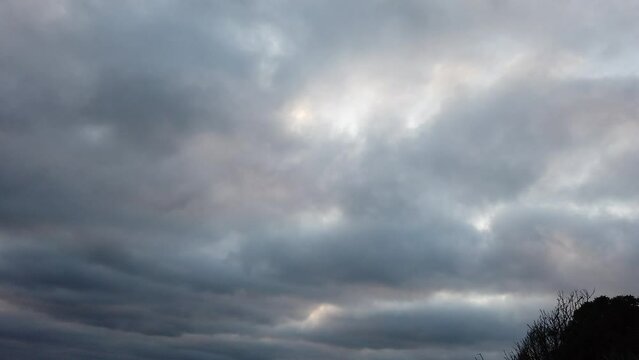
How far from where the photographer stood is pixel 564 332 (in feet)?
171

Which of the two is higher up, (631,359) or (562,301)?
(562,301)

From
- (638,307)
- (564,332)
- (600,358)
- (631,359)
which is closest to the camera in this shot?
(631,359)

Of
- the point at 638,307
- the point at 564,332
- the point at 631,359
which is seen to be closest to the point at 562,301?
the point at 564,332

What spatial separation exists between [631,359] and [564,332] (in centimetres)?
1489

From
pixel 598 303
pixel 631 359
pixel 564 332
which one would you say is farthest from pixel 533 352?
pixel 631 359

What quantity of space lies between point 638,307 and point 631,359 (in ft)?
40.7

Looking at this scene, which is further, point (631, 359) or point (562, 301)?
point (562, 301)

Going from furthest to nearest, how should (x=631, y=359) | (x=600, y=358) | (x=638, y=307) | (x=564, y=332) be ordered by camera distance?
(x=564, y=332)
(x=638, y=307)
(x=600, y=358)
(x=631, y=359)

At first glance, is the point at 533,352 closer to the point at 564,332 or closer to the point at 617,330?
the point at 564,332

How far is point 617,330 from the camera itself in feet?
155

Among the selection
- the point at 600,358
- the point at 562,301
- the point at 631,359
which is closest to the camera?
the point at 631,359

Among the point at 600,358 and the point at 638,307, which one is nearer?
the point at 600,358

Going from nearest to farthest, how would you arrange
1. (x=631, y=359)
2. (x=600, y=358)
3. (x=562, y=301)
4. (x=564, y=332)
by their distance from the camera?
1. (x=631, y=359)
2. (x=600, y=358)
3. (x=564, y=332)
4. (x=562, y=301)

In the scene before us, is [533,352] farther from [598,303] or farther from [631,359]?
[631,359]
